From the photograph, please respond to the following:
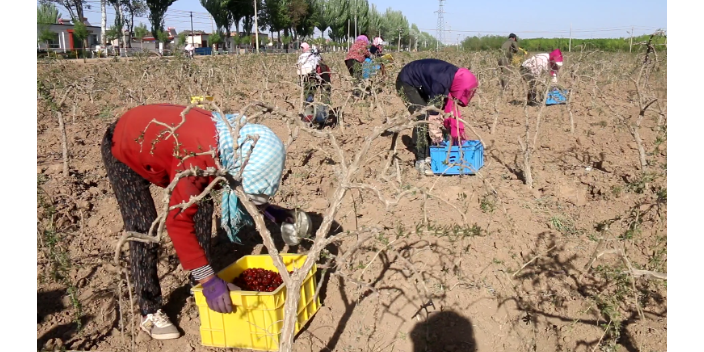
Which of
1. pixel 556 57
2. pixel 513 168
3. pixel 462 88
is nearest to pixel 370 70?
pixel 462 88

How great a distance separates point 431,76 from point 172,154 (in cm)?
305

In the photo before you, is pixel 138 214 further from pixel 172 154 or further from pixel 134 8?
pixel 134 8

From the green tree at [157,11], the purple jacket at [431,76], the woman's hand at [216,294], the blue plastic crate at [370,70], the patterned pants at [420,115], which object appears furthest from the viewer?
the green tree at [157,11]

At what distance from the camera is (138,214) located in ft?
8.36

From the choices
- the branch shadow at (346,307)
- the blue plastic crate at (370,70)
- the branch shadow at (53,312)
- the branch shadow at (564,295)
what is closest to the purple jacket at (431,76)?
the blue plastic crate at (370,70)

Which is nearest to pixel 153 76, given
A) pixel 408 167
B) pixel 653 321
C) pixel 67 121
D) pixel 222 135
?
pixel 67 121

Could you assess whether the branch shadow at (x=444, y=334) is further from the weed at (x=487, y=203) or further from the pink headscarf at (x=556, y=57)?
the pink headscarf at (x=556, y=57)

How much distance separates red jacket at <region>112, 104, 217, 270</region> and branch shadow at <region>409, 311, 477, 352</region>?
1.18 meters

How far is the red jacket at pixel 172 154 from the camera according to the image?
2102 mm

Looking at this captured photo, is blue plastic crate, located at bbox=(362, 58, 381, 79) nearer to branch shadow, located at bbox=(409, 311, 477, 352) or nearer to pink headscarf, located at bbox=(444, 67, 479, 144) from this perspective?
pink headscarf, located at bbox=(444, 67, 479, 144)

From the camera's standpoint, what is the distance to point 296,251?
3.44 metres

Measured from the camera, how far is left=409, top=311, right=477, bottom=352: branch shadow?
2619mm
